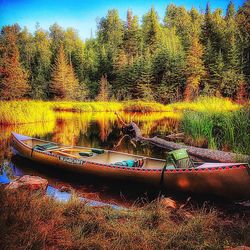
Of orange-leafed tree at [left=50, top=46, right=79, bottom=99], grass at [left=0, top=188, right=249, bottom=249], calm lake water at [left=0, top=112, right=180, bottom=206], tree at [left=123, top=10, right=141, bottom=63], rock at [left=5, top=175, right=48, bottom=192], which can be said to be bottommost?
calm lake water at [left=0, top=112, right=180, bottom=206]

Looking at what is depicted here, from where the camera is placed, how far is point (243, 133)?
782 centimetres

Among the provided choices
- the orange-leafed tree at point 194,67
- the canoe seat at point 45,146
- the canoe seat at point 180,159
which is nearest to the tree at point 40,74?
the orange-leafed tree at point 194,67

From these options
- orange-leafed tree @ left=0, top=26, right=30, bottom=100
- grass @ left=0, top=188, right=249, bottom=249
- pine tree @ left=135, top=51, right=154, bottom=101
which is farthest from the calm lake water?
pine tree @ left=135, top=51, right=154, bottom=101

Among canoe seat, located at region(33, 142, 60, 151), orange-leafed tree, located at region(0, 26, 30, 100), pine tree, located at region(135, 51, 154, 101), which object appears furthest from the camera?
pine tree, located at region(135, 51, 154, 101)

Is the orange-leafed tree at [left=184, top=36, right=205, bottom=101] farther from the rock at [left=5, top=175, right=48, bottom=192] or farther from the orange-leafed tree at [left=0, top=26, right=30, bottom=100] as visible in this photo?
the rock at [left=5, top=175, right=48, bottom=192]

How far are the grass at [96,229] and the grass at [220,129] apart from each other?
12.6 feet

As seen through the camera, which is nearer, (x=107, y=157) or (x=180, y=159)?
(x=180, y=159)

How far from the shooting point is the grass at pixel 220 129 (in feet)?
25.5

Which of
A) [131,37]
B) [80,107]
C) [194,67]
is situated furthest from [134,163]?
[131,37]

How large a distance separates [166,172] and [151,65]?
2990 cm

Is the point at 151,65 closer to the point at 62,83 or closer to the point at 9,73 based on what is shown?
the point at 62,83

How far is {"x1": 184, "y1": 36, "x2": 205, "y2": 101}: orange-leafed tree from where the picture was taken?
31.4 metres

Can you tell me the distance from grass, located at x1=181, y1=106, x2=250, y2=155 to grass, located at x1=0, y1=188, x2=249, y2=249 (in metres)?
3.83

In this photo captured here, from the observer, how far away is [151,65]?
34.5 metres
